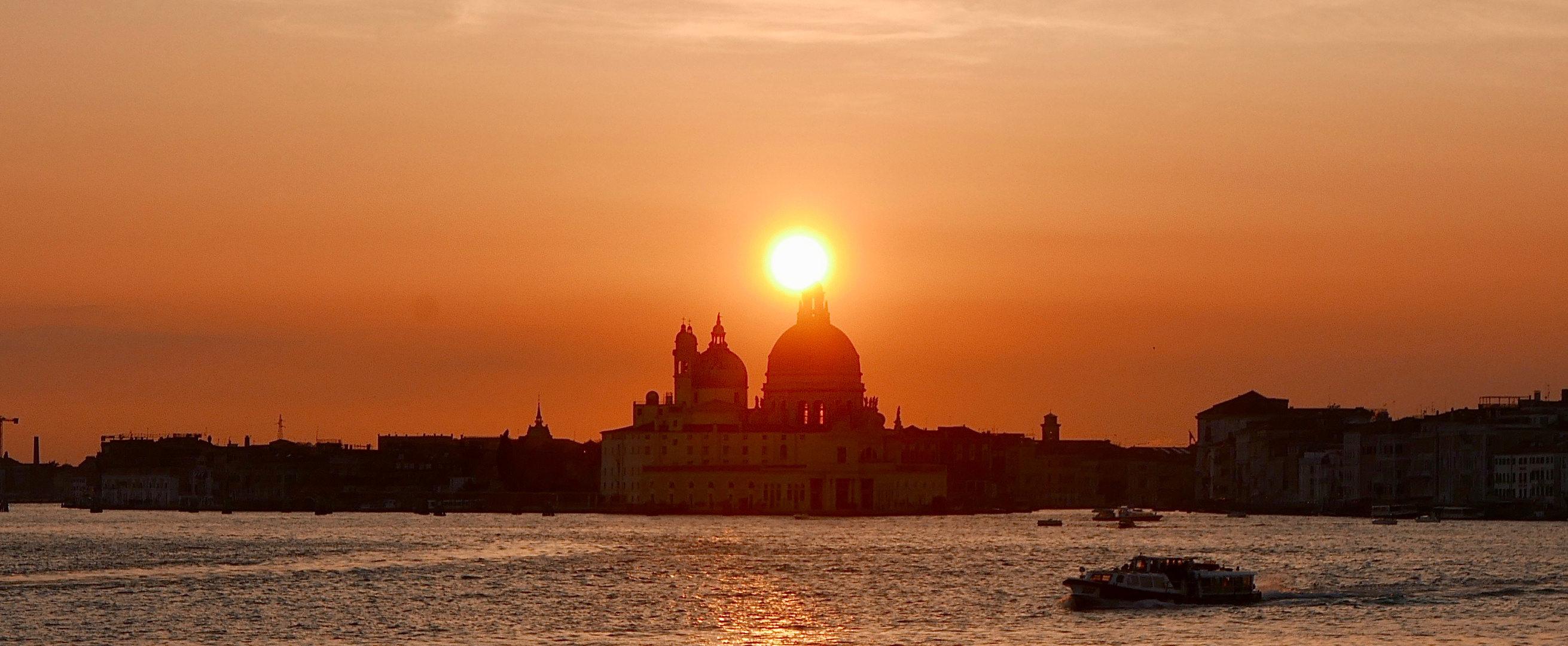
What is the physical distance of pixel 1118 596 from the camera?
6456cm

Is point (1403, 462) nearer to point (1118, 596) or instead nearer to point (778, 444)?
point (778, 444)

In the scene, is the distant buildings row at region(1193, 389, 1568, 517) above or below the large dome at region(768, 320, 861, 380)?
below

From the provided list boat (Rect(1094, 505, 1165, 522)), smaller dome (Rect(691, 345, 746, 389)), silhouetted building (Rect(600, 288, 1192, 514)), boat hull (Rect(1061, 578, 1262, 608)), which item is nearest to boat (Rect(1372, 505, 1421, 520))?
boat (Rect(1094, 505, 1165, 522))

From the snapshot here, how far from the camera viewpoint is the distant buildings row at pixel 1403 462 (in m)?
150

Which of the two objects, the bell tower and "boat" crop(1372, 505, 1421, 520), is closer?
"boat" crop(1372, 505, 1421, 520)

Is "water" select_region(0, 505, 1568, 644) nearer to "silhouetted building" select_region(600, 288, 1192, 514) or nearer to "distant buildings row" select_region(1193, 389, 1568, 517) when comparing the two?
"distant buildings row" select_region(1193, 389, 1568, 517)

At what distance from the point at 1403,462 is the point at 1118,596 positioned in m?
102

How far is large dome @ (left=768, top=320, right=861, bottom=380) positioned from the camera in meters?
173

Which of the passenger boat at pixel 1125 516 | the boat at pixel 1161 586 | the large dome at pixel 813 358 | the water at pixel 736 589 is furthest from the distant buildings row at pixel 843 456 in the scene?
the boat at pixel 1161 586

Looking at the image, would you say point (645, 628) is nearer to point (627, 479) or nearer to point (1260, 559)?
point (1260, 559)

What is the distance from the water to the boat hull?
0.70 metres

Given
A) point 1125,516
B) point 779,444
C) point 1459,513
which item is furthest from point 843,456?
point 1459,513

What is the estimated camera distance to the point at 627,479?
17425 cm

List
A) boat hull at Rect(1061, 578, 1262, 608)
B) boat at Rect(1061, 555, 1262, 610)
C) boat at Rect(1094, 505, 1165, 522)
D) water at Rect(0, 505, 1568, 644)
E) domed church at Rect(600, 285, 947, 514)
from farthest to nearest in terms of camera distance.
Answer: domed church at Rect(600, 285, 947, 514)
boat at Rect(1094, 505, 1165, 522)
boat at Rect(1061, 555, 1262, 610)
boat hull at Rect(1061, 578, 1262, 608)
water at Rect(0, 505, 1568, 644)
